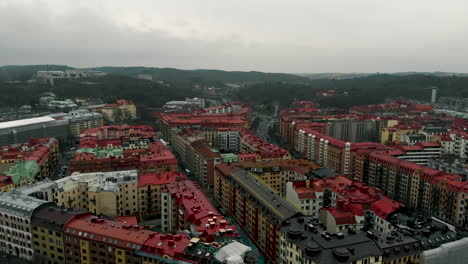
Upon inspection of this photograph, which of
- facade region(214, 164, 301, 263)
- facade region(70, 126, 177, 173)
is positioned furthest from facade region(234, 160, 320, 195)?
facade region(70, 126, 177, 173)

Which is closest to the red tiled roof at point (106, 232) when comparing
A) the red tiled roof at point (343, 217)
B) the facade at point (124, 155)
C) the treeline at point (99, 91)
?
the red tiled roof at point (343, 217)

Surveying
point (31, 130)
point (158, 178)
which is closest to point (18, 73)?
point (31, 130)

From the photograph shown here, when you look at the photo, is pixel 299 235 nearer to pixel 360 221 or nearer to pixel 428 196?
pixel 360 221

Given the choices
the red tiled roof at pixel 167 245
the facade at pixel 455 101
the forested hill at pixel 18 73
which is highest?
the forested hill at pixel 18 73

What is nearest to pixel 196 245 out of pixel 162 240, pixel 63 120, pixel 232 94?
pixel 162 240

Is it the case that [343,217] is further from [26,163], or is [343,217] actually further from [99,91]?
[99,91]

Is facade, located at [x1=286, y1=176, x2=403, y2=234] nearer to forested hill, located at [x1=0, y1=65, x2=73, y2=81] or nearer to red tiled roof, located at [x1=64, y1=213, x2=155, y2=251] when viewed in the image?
red tiled roof, located at [x1=64, y1=213, x2=155, y2=251]

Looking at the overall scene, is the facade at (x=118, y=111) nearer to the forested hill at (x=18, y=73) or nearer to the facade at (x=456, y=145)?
the forested hill at (x=18, y=73)
